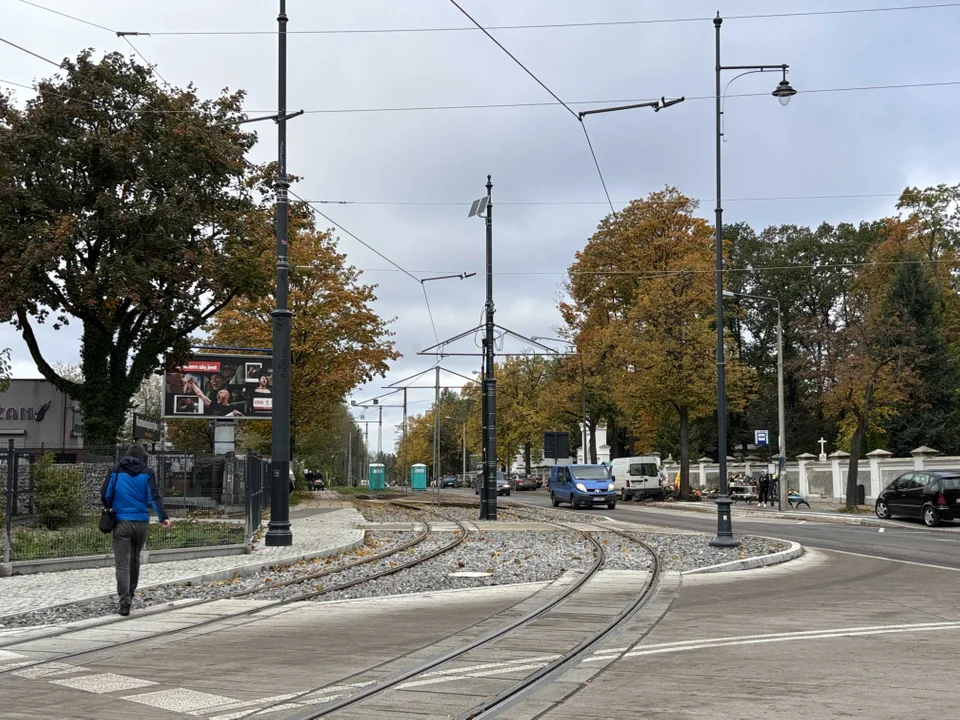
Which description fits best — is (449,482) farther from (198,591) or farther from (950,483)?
(198,591)

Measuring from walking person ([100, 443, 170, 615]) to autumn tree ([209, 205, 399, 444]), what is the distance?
32.6 metres

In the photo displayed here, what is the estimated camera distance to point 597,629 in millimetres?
9836

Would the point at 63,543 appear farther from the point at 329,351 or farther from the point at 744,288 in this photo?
the point at 744,288

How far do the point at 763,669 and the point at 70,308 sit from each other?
3206cm

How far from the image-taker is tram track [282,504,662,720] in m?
6.51

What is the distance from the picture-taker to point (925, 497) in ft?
98.0

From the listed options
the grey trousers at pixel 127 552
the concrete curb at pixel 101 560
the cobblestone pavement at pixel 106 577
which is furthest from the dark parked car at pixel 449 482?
the grey trousers at pixel 127 552

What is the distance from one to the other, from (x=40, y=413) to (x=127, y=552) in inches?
1537

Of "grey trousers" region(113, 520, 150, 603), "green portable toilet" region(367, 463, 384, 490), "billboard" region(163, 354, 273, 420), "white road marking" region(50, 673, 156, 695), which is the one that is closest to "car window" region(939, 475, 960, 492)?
"billboard" region(163, 354, 273, 420)

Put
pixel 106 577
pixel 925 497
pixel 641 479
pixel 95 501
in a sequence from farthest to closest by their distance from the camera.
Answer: pixel 641 479, pixel 925 497, pixel 95 501, pixel 106 577

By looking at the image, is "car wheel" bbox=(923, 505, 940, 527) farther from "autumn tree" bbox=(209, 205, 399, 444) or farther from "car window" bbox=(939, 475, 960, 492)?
"autumn tree" bbox=(209, 205, 399, 444)

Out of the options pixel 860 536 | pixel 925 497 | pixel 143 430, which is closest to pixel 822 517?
pixel 925 497

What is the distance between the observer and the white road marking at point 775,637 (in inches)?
342

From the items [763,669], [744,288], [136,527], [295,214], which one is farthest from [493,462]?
[744,288]
